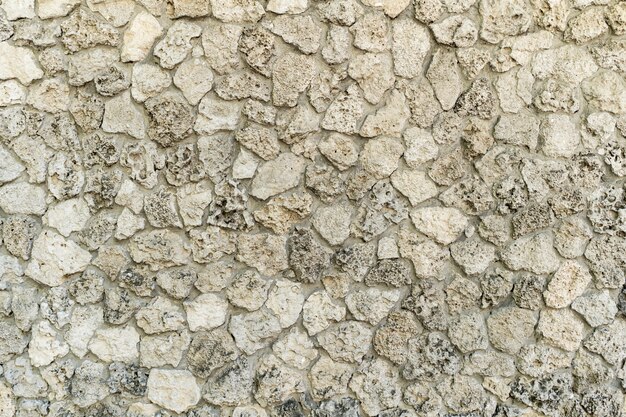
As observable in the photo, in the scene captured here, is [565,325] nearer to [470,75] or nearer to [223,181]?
[470,75]

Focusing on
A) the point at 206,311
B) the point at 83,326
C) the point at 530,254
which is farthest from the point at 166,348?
the point at 530,254

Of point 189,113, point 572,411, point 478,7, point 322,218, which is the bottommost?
point 572,411

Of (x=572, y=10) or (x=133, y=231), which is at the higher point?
(x=572, y=10)

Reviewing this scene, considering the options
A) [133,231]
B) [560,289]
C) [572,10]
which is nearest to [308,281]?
[133,231]

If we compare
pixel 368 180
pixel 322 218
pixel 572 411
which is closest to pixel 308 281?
pixel 322 218

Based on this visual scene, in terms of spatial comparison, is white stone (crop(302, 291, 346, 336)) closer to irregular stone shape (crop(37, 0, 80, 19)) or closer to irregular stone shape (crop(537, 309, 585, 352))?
irregular stone shape (crop(537, 309, 585, 352))

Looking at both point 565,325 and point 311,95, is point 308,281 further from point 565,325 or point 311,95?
point 565,325

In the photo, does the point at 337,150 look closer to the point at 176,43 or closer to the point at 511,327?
the point at 176,43

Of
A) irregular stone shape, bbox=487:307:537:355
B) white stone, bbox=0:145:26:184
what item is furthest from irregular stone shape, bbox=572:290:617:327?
white stone, bbox=0:145:26:184
